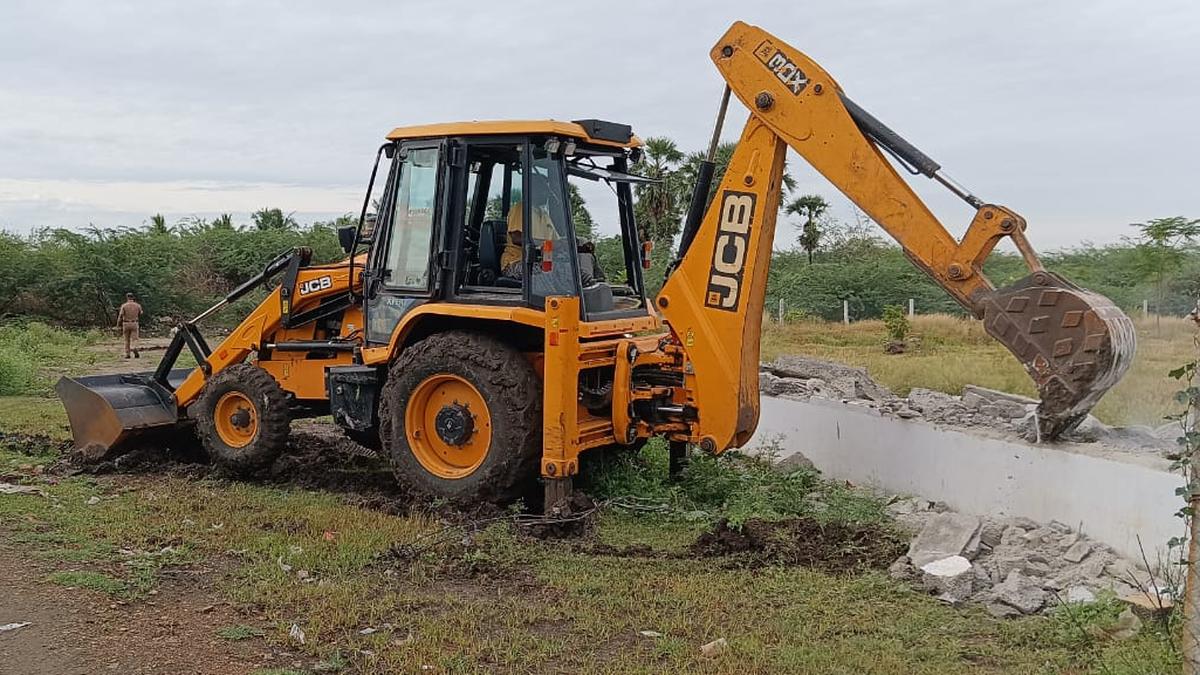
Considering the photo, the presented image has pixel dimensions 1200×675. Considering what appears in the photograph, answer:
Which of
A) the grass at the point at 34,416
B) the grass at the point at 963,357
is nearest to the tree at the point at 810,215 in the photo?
the grass at the point at 963,357

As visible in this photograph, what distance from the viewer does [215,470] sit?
357 inches

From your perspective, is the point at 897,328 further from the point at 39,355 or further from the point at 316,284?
the point at 39,355

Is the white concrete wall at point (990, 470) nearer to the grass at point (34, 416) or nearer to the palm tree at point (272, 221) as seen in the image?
the grass at point (34, 416)

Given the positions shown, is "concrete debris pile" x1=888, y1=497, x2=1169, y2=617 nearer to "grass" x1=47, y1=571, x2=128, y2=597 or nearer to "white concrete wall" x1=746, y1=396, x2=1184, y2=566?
"white concrete wall" x1=746, y1=396, x2=1184, y2=566

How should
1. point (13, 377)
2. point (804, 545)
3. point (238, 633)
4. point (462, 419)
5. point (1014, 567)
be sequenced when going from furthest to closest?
1. point (13, 377)
2. point (462, 419)
3. point (804, 545)
4. point (1014, 567)
5. point (238, 633)

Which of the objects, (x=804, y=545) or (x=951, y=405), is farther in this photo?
(x=951, y=405)

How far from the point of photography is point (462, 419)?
7.63m

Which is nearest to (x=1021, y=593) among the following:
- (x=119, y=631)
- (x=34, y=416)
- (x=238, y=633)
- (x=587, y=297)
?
(x=587, y=297)

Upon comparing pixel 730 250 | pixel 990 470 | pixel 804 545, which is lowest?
pixel 804 545

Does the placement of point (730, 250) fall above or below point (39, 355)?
above

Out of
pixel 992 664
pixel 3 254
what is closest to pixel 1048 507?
pixel 992 664

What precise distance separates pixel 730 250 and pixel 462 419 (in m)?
2.19

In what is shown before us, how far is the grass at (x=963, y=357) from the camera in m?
7.46

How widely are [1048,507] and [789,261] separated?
3302 centimetres
